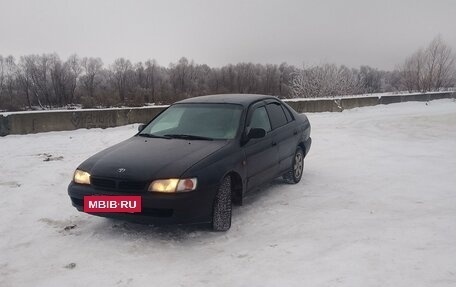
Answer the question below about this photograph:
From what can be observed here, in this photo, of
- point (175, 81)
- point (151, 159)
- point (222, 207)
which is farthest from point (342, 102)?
point (175, 81)

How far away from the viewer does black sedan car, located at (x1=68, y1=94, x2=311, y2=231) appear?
4059 millimetres

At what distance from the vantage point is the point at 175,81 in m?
77.9

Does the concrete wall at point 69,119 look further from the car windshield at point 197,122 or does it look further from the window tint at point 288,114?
the window tint at point 288,114

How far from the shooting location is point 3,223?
4.80 m

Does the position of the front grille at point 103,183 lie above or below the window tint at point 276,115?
below

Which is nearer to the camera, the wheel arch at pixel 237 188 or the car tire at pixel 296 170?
the wheel arch at pixel 237 188

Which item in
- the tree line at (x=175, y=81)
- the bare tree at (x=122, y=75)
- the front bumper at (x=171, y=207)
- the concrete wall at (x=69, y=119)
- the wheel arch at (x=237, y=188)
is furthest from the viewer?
the bare tree at (x=122, y=75)

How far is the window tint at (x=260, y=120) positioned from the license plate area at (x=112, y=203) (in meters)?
1.95

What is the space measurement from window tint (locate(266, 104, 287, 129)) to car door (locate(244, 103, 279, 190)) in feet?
0.40

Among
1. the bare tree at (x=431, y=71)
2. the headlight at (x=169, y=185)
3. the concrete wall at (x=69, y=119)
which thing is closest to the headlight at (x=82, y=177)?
the headlight at (x=169, y=185)

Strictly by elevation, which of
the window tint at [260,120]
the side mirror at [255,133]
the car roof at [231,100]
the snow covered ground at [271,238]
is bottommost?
the snow covered ground at [271,238]

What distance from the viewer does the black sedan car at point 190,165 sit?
406 cm

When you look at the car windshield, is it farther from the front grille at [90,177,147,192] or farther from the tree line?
the tree line

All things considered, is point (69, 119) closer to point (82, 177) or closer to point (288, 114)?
point (288, 114)
